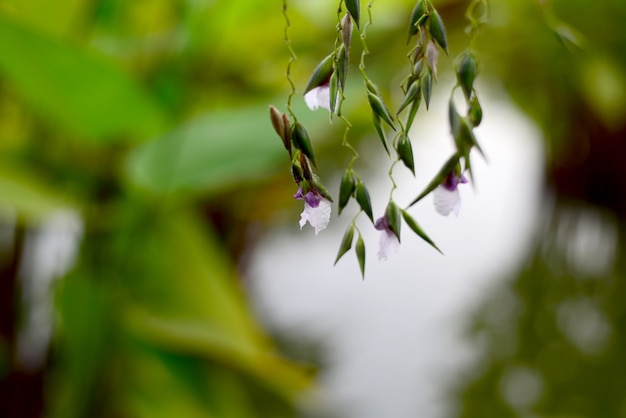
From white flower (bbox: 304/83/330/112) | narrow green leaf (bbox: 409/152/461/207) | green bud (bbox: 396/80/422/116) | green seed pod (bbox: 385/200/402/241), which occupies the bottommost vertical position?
green seed pod (bbox: 385/200/402/241)

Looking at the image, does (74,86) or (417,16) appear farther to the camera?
(74,86)

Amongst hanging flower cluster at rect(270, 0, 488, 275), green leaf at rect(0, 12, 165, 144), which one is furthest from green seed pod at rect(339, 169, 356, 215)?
green leaf at rect(0, 12, 165, 144)

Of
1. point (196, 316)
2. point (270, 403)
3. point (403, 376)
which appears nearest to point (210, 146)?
point (196, 316)

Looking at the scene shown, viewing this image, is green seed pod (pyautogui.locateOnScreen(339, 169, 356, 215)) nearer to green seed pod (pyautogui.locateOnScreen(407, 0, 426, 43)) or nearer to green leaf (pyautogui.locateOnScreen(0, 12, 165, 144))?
green seed pod (pyautogui.locateOnScreen(407, 0, 426, 43))

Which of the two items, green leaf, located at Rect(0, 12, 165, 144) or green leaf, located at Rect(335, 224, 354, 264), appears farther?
green leaf, located at Rect(0, 12, 165, 144)

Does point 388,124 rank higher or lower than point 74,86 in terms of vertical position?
lower

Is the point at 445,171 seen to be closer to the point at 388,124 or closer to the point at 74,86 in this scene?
the point at 388,124

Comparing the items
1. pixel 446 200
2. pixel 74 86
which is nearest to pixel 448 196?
pixel 446 200
